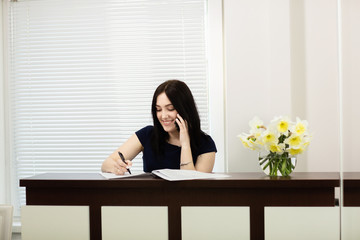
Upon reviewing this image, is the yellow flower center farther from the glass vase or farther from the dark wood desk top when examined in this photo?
the dark wood desk top

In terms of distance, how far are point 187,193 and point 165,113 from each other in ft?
2.38

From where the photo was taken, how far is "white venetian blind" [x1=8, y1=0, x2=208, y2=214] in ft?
9.81

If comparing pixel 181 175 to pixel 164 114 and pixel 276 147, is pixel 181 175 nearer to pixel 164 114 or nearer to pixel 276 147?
pixel 276 147

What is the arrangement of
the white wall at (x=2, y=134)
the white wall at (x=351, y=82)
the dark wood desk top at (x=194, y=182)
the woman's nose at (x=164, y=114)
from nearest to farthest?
1. the white wall at (x=351, y=82)
2. the dark wood desk top at (x=194, y=182)
3. the woman's nose at (x=164, y=114)
4. the white wall at (x=2, y=134)

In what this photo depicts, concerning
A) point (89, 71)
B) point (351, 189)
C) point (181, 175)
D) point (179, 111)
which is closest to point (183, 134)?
point (179, 111)

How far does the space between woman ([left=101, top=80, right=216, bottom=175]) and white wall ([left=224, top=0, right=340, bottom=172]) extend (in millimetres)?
374

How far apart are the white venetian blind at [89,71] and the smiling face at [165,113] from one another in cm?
80

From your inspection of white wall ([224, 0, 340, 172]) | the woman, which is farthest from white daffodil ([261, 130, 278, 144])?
white wall ([224, 0, 340, 172])

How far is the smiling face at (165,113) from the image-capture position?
7.18 feet

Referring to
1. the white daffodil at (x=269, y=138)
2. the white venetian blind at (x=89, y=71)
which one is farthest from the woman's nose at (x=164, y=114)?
the white venetian blind at (x=89, y=71)

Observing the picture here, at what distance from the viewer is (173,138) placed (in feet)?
7.79

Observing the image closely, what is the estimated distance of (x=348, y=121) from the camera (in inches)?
15.6

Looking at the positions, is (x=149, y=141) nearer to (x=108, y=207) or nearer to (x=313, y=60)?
(x=108, y=207)

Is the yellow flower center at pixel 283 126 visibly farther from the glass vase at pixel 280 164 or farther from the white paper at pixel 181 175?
the white paper at pixel 181 175
